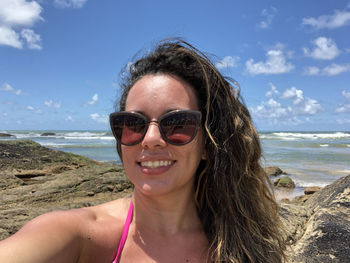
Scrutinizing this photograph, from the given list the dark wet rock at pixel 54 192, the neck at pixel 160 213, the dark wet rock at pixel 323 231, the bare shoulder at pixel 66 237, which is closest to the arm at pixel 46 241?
the bare shoulder at pixel 66 237

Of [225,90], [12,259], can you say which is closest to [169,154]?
[225,90]

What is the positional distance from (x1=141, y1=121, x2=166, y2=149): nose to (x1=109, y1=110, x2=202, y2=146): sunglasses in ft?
0.06

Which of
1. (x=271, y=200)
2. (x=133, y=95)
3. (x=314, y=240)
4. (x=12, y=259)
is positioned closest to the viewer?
(x=12, y=259)

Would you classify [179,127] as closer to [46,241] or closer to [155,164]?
[155,164]

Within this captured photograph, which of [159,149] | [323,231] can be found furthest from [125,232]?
[323,231]

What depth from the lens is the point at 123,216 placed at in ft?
5.74

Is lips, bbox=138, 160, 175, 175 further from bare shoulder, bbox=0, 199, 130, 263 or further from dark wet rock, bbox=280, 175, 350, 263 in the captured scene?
dark wet rock, bbox=280, 175, 350, 263

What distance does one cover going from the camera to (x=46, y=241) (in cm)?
121

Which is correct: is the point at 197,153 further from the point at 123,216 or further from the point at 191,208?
the point at 123,216

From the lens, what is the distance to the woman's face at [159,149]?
1.55m

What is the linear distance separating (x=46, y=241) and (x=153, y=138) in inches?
27.2

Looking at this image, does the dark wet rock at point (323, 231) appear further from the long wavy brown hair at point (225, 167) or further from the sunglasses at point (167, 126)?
the sunglasses at point (167, 126)

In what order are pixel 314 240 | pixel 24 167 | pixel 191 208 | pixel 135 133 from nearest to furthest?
pixel 135 133, pixel 191 208, pixel 314 240, pixel 24 167

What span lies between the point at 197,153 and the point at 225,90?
49 cm
